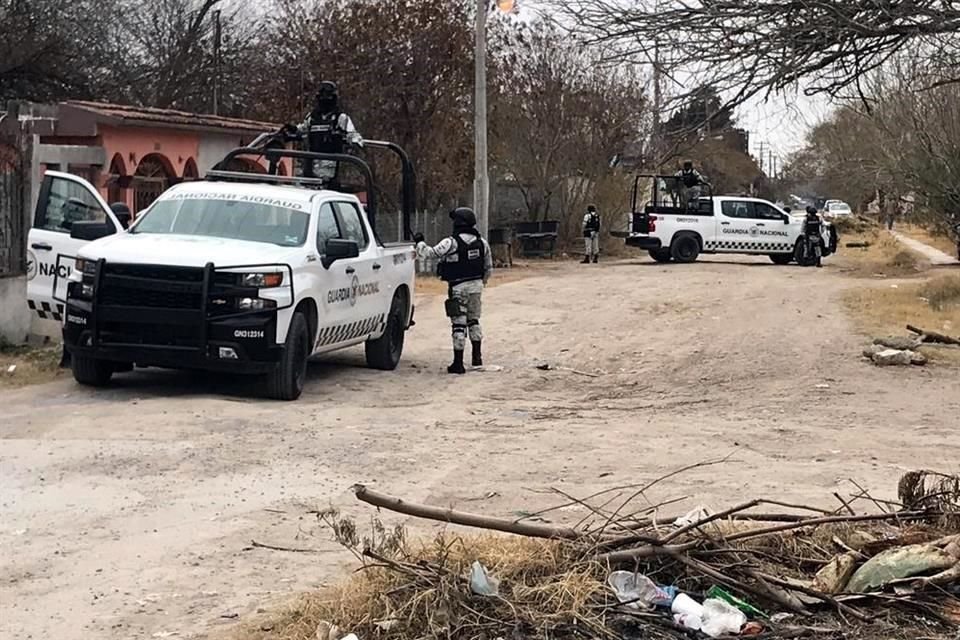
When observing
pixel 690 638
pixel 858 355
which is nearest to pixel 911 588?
pixel 690 638

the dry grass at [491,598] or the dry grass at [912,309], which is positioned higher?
the dry grass at [491,598]

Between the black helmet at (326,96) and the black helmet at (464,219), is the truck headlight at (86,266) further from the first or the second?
the black helmet at (464,219)

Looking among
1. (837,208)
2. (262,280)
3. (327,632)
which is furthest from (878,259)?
(327,632)

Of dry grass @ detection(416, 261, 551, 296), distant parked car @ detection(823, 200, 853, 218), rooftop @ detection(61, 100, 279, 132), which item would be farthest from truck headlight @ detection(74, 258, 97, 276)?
distant parked car @ detection(823, 200, 853, 218)

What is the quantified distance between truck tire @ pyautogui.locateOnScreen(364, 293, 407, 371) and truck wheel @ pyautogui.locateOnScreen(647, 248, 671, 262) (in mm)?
21889

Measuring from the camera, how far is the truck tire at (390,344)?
45.4ft

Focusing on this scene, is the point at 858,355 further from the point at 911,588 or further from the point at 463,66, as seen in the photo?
the point at 463,66

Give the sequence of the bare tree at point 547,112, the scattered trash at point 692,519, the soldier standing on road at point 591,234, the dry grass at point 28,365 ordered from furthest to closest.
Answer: the bare tree at point 547,112 < the soldier standing on road at point 591,234 < the dry grass at point 28,365 < the scattered trash at point 692,519

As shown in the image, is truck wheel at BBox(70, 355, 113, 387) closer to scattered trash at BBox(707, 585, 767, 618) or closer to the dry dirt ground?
the dry dirt ground

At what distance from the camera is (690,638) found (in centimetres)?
489

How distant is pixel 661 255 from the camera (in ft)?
117

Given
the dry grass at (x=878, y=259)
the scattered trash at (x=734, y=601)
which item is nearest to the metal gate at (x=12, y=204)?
the scattered trash at (x=734, y=601)

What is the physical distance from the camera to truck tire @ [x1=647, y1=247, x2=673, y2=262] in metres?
35.4

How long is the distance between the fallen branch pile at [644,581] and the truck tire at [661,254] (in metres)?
29.8
